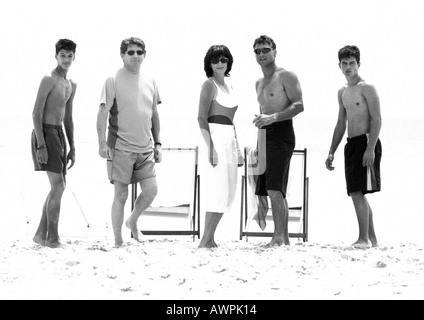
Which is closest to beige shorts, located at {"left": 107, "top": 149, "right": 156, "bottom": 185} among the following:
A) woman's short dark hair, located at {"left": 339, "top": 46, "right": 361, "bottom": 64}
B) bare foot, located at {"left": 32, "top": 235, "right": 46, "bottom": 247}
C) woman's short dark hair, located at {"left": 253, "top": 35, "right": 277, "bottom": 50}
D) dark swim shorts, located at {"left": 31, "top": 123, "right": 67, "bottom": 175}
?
dark swim shorts, located at {"left": 31, "top": 123, "right": 67, "bottom": 175}

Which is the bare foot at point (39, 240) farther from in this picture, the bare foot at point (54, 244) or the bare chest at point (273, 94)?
the bare chest at point (273, 94)

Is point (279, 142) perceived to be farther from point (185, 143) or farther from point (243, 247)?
point (185, 143)

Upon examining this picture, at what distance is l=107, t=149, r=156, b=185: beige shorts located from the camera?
6645mm

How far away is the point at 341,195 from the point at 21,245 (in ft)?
21.5

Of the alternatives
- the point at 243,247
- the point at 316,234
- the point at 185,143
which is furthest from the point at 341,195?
the point at 185,143

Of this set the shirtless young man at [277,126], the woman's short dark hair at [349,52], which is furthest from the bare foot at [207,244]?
the woman's short dark hair at [349,52]

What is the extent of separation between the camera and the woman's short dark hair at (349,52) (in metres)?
6.81

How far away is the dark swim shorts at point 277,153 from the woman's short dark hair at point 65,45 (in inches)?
72.3

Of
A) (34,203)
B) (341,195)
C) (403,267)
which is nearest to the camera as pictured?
(403,267)

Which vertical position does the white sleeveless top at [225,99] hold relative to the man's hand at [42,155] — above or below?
above

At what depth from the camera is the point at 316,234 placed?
8500 mm

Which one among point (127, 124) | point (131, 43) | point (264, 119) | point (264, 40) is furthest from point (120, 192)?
point (264, 40)

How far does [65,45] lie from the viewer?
264 inches
